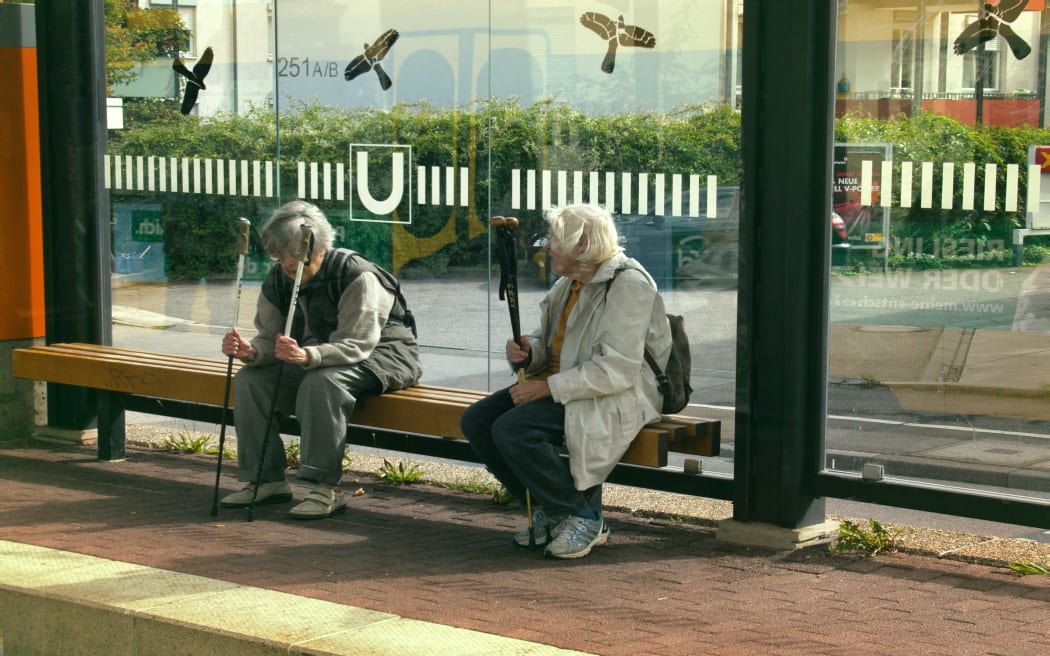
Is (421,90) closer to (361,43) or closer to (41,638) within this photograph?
(361,43)

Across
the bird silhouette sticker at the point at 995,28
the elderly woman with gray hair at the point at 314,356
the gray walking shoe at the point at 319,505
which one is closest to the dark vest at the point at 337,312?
the elderly woman with gray hair at the point at 314,356

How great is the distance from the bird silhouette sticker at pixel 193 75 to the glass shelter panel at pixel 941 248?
395 centimetres

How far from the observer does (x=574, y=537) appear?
18.1 feet

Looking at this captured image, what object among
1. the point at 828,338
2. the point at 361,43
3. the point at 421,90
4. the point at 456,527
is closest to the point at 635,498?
the point at 456,527

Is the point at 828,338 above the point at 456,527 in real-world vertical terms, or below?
above

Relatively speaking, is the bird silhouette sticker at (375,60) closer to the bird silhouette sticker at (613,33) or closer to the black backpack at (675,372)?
the bird silhouette sticker at (613,33)

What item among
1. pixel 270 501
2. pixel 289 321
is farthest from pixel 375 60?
pixel 270 501

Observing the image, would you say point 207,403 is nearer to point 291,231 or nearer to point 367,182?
point 291,231

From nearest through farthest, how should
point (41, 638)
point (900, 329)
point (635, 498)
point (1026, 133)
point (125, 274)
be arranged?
point (41, 638)
point (1026, 133)
point (900, 329)
point (635, 498)
point (125, 274)

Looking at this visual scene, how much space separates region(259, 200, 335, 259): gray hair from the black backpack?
1.45 m

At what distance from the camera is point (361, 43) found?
7.50 meters

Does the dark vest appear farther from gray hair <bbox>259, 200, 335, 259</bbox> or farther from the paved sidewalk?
the paved sidewalk

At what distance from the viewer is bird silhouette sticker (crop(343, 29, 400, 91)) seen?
7.40 meters

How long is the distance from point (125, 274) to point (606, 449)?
3.99 m
